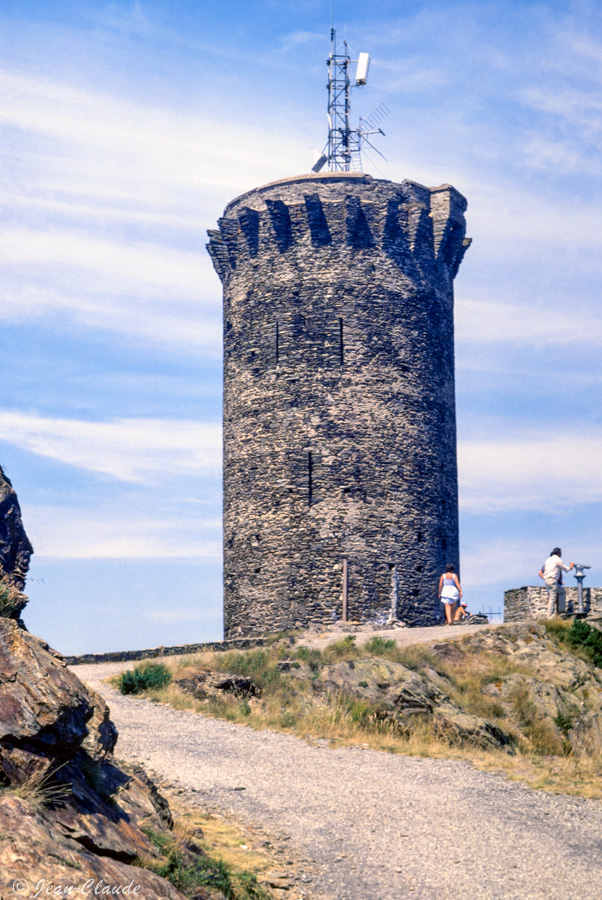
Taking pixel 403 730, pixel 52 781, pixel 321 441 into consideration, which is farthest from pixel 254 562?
pixel 52 781

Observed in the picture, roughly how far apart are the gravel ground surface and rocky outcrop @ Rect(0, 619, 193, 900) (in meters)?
2.33

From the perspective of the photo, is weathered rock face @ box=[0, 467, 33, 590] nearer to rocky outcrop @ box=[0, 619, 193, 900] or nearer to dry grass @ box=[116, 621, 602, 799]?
dry grass @ box=[116, 621, 602, 799]

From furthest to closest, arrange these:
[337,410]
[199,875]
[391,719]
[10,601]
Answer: [337,410], [391,719], [10,601], [199,875]

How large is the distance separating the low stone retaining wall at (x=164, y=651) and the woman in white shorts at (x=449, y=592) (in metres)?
5.06

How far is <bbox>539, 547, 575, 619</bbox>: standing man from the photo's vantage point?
25266 millimetres

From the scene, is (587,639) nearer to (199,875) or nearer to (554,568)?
(554,568)

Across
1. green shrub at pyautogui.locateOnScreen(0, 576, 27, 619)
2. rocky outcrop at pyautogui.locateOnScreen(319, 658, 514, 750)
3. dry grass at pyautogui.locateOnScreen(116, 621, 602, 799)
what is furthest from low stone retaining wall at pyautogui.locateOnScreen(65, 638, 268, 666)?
green shrub at pyautogui.locateOnScreen(0, 576, 27, 619)

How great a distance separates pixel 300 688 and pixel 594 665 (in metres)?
7.56

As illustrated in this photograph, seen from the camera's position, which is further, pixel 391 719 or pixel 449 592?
pixel 449 592

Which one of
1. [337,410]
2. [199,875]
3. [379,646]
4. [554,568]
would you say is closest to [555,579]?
[554,568]

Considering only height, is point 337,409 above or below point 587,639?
above

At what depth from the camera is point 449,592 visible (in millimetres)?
28250

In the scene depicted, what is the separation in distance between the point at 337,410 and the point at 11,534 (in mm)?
15514

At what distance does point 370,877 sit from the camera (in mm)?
10281
